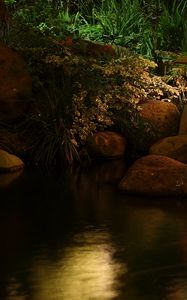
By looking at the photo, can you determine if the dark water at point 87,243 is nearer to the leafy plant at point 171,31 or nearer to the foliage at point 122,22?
the foliage at point 122,22

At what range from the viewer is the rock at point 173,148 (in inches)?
484

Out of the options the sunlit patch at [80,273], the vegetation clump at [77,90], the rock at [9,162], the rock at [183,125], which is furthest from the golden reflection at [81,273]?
the rock at [183,125]

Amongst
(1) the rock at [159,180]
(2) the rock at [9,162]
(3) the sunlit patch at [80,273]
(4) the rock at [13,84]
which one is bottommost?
(2) the rock at [9,162]

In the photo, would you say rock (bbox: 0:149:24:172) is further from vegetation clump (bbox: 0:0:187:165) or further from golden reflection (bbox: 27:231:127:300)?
golden reflection (bbox: 27:231:127:300)

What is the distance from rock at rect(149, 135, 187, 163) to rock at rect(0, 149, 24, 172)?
214cm

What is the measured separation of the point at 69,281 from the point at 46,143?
6.28 m

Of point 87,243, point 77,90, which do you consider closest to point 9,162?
point 77,90

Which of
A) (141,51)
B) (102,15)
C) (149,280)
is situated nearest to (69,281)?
(149,280)

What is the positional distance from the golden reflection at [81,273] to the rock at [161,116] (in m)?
6.04

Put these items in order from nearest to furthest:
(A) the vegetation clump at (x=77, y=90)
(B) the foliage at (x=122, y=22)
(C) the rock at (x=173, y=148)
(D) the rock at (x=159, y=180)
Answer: (D) the rock at (x=159, y=180) → (C) the rock at (x=173, y=148) → (A) the vegetation clump at (x=77, y=90) → (B) the foliage at (x=122, y=22)

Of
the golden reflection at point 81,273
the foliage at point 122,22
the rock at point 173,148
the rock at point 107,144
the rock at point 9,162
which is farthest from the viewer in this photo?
the foliage at point 122,22

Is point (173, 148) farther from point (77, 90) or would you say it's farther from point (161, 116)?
point (77, 90)

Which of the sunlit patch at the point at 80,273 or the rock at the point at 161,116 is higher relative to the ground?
the sunlit patch at the point at 80,273

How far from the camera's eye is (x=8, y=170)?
1153 cm
